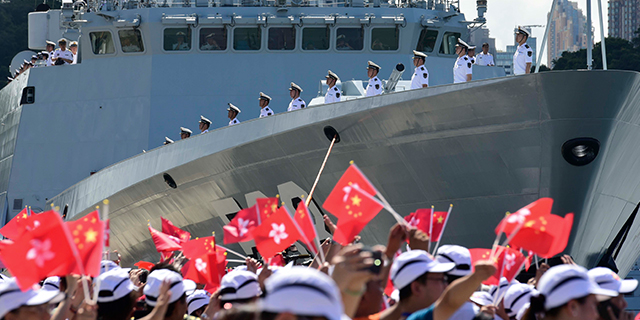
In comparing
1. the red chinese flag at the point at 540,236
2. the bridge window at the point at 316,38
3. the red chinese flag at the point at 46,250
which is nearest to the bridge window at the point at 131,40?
the bridge window at the point at 316,38

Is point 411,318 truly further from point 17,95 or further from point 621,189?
point 17,95

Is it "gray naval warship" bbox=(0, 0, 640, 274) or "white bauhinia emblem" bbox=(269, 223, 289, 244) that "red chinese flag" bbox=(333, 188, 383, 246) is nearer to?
"white bauhinia emblem" bbox=(269, 223, 289, 244)

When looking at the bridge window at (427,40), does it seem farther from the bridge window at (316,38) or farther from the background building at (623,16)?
the background building at (623,16)

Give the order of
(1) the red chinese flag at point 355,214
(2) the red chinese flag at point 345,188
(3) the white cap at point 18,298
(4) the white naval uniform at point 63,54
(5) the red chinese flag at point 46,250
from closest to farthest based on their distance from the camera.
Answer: (3) the white cap at point 18,298, (5) the red chinese flag at point 46,250, (1) the red chinese flag at point 355,214, (2) the red chinese flag at point 345,188, (4) the white naval uniform at point 63,54

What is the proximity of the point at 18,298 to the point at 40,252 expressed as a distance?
10.9 inches

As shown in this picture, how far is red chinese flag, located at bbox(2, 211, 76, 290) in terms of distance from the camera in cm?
385

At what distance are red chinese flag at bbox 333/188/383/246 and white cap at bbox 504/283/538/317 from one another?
91cm

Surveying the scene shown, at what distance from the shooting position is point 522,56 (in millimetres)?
10602

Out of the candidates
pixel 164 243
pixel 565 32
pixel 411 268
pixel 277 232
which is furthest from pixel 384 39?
pixel 565 32

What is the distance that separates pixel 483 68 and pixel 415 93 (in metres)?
5.57

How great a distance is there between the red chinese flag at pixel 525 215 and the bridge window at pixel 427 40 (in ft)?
32.2

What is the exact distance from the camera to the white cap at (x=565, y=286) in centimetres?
321

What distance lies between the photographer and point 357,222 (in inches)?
198

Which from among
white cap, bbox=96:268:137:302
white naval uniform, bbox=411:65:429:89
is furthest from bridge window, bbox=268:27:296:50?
white cap, bbox=96:268:137:302
